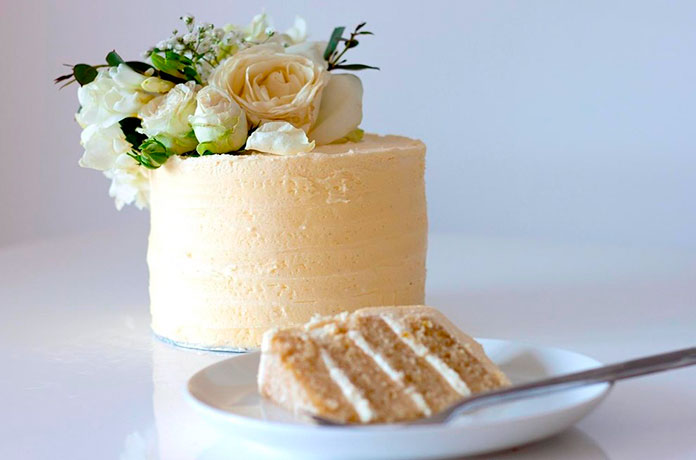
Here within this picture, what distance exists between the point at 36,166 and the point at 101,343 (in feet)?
6.74

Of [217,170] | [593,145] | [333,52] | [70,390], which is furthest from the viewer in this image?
[593,145]

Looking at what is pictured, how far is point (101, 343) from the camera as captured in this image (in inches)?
67.1

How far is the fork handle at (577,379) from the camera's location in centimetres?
105

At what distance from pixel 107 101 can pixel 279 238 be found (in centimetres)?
36

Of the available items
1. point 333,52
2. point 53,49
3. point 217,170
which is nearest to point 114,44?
point 53,49

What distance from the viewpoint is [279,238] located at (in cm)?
154

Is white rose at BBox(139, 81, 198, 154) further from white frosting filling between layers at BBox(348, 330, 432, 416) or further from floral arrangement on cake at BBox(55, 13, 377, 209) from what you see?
white frosting filling between layers at BBox(348, 330, 432, 416)

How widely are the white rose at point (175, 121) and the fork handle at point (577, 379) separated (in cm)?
71

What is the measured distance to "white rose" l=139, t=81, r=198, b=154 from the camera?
159cm

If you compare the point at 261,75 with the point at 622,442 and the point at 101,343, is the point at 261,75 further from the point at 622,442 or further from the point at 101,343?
the point at 622,442

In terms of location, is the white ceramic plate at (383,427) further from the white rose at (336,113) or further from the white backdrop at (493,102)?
the white backdrop at (493,102)

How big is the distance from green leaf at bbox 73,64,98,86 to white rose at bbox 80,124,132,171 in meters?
0.07

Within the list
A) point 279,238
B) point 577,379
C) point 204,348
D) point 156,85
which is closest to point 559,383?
point 577,379

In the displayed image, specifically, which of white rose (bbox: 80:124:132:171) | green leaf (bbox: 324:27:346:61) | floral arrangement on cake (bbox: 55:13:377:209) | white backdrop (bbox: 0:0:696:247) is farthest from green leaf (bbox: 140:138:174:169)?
white backdrop (bbox: 0:0:696:247)
